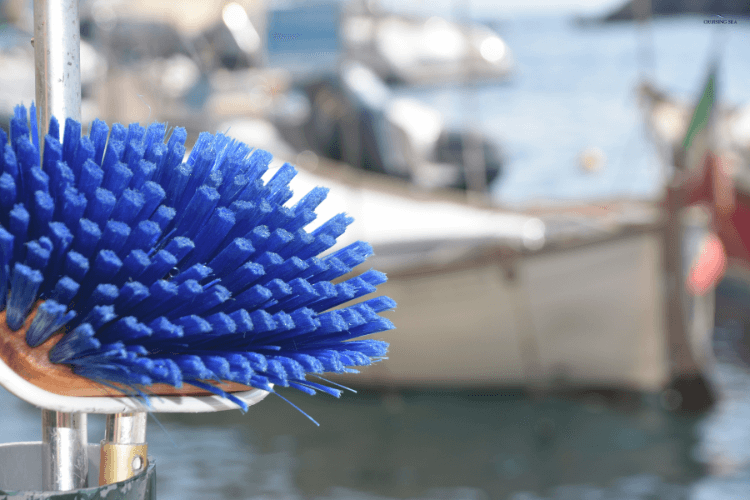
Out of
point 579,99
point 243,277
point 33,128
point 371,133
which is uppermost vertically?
point 579,99

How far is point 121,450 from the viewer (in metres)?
0.52

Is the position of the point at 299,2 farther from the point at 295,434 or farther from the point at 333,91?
the point at 295,434

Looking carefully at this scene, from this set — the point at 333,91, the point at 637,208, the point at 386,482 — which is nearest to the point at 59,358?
the point at 386,482

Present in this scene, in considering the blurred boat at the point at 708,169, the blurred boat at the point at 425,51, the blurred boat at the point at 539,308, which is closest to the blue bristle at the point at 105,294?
the blurred boat at the point at 539,308

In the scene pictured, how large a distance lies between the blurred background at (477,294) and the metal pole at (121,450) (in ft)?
5.84

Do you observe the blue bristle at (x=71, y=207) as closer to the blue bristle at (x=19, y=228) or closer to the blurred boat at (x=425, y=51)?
the blue bristle at (x=19, y=228)

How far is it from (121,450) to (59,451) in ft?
0.14

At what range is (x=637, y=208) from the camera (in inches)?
187

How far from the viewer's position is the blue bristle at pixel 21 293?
446mm

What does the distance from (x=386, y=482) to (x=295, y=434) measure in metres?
0.66

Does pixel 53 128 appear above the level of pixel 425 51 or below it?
below

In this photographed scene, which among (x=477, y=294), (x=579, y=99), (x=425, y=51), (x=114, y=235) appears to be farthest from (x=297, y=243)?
(x=425, y=51)

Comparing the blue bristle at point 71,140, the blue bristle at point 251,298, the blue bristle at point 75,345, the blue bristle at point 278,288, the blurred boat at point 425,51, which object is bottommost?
the blue bristle at point 75,345

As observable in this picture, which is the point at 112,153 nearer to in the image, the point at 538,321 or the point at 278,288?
the point at 278,288
